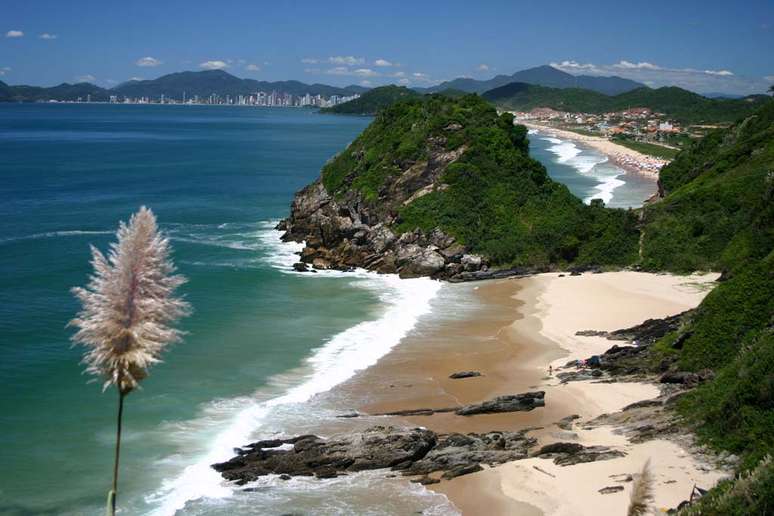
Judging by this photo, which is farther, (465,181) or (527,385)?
(465,181)

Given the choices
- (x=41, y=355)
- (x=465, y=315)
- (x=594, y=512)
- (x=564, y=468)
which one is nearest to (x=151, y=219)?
(x=594, y=512)

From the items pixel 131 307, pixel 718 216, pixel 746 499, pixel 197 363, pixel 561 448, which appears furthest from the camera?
pixel 718 216

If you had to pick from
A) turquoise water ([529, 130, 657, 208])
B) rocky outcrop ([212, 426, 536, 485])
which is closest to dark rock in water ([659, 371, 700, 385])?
rocky outcrop ([212, 426, 536, 485])

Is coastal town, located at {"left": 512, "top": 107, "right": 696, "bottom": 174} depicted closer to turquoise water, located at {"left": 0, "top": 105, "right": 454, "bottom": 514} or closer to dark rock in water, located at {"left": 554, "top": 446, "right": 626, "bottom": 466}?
Answer: turquoise water, located at {"left": 0, "top": 105, "right": 454, "bottom": 514}

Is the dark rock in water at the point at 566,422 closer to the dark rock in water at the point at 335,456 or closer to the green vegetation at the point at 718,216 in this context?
the dark rock in water at the point at 335,456

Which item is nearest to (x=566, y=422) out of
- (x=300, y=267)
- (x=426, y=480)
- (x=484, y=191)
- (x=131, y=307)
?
(x=426, y=480)

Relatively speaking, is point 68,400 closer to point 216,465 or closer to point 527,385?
point 216,465

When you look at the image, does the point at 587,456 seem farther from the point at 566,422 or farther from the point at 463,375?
the point at 463,375
